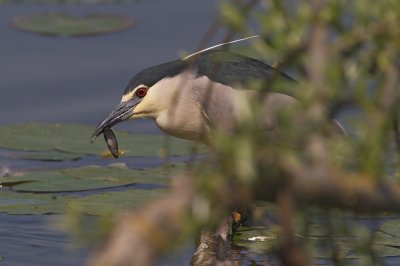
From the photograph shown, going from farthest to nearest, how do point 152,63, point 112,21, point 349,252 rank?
1. point 112,21
2. point 152,63
3. point 349,252

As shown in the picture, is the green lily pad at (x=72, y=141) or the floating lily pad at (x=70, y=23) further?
the floating lily pad at (x=70, y=23)

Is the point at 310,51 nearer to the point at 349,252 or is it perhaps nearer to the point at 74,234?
the point at 74,234

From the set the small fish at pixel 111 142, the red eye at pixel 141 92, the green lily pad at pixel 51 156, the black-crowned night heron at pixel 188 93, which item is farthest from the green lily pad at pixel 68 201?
the green lily pad at pixel 51 156

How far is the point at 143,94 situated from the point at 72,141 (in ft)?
3.46

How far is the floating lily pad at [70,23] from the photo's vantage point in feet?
31.8

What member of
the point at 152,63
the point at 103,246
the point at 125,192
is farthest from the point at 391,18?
the point at 152,63

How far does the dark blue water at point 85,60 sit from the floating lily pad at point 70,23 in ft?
0.25

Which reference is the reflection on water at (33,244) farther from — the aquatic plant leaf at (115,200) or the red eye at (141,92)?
the red eye at (141,92)

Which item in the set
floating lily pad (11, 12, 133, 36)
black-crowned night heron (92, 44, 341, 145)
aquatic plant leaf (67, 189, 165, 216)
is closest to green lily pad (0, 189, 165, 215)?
aquatic plant leaf (67, 189, 165, 216)

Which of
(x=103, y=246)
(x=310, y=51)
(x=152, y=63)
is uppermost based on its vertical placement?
(x=152, y=63)

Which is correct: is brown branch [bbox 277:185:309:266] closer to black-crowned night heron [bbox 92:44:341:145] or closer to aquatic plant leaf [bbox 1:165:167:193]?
black-crowned night heron [bbox 92:44:341:145]

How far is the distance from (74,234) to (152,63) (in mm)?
6407

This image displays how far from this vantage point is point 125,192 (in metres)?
6.23

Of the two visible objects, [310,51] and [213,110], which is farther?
[213,110]
